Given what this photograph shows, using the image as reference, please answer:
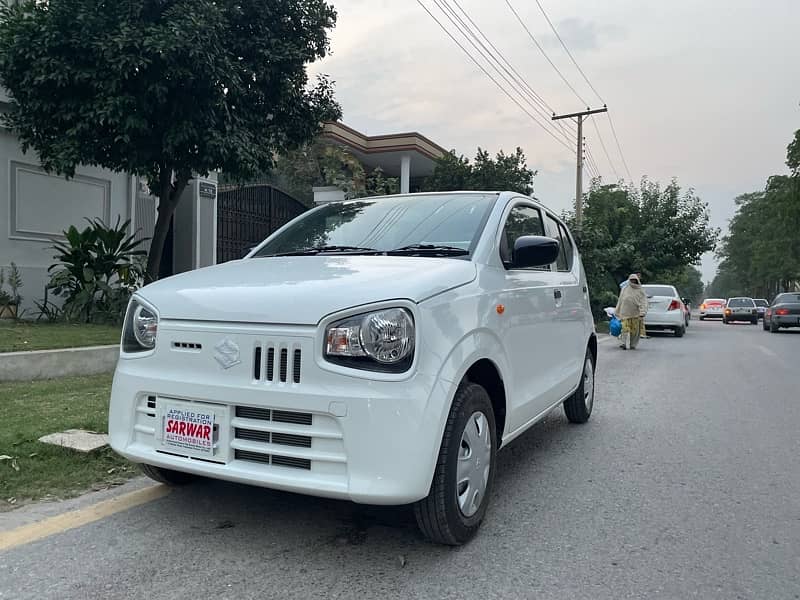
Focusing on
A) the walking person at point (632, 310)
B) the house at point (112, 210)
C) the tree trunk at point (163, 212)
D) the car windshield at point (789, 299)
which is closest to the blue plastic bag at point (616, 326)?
the walking person at point (632, 310)

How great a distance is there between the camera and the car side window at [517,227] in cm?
388

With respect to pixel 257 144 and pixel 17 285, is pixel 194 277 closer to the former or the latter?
pixel 257 144

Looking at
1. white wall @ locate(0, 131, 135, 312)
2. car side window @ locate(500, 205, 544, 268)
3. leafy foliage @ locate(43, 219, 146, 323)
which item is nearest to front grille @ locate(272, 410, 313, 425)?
car side window @ locate(500, 205, 544, 268)

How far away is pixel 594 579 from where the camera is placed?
9.25 feet

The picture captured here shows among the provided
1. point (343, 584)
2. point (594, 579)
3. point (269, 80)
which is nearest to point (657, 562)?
point (594, 579)

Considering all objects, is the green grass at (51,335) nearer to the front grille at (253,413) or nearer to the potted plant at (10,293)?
the potted plant at (10,293)

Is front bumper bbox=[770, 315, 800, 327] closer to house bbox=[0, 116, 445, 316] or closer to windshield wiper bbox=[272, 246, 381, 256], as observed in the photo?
house bbox=[0, 116, 445, 316]

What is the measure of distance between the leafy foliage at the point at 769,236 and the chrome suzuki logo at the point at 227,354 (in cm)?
3787

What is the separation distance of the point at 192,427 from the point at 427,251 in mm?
1470

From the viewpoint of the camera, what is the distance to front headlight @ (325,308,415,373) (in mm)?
2707

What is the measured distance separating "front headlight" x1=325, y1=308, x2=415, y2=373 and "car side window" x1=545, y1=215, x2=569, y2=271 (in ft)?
8.61

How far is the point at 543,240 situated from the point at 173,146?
703 centimetres

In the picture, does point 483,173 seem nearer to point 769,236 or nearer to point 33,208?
point 33,208

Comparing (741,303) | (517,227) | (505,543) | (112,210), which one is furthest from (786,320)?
(505,543)
